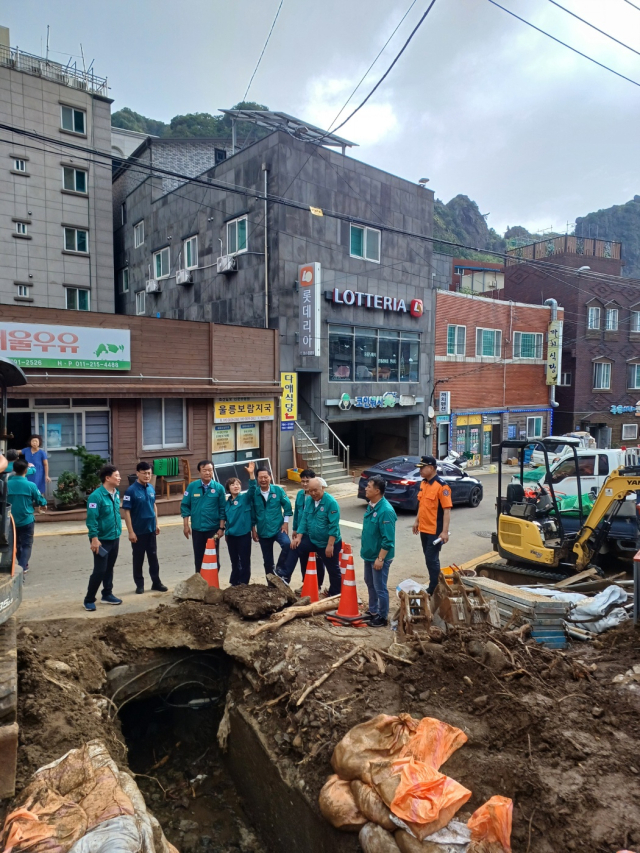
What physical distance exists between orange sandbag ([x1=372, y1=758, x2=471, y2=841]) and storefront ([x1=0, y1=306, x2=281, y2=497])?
11.3 m

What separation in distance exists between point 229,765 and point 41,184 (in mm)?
25977

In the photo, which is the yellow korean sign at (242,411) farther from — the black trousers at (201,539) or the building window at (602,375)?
the building window at (602,375)

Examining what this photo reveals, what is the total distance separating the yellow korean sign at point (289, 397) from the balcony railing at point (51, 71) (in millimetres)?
17700

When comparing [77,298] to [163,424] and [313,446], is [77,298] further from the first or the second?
[313,446]

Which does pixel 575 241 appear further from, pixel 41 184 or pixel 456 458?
pixel 41 184

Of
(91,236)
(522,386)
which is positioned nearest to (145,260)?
(91,236)

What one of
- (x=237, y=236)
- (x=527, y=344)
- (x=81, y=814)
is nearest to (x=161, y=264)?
(x=237, y=236)

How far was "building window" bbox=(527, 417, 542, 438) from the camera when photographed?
28.9 metres

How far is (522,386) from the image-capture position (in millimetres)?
28297

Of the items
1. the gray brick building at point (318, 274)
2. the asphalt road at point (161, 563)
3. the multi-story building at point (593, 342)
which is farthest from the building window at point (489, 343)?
the asphalt road at point (161, 563)

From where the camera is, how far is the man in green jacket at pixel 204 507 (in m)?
7.69

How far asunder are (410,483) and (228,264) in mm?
11230

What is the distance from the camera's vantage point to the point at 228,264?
20422mm

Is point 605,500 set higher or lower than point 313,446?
higher
